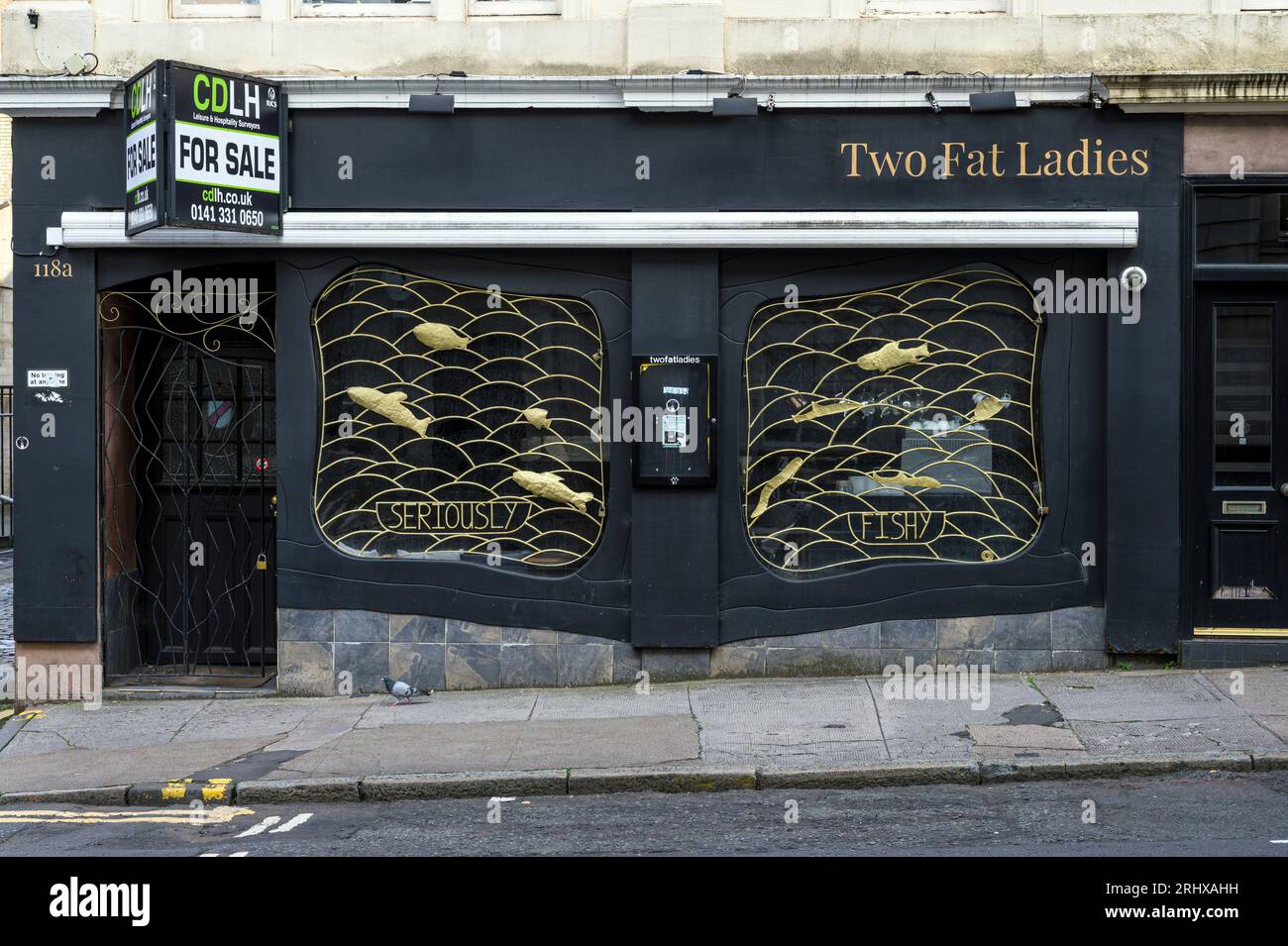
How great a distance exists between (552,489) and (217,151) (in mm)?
3610

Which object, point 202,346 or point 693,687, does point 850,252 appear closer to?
point 693,687

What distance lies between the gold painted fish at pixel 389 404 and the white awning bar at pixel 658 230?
1.17m

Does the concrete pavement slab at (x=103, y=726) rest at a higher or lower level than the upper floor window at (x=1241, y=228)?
lower

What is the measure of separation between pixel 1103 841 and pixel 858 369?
15.7 feet

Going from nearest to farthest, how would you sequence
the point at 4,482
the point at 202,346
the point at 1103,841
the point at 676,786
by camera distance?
the point at 1103,841 < the point at 676,786 < the point at 202,346 < the point at 4,482

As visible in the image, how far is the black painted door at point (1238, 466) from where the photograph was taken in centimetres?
1004

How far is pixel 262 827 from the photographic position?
7.11m

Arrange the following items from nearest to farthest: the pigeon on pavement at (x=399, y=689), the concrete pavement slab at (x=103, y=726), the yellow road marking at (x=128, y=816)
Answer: the yellow road marking at (x=128, y=816), the concrete pavement slab at (x=103, y=726), the pigeon on pavement at (x=399, y=689)

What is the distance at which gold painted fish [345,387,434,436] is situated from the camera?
1039 centimetres

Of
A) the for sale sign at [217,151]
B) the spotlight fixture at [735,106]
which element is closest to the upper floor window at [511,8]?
the spotlight fixture at [735,106]

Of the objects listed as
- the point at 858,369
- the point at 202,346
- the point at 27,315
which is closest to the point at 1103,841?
the point at 858,369

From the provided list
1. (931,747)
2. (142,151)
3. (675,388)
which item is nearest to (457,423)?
(675,388)

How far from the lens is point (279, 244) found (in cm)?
1016

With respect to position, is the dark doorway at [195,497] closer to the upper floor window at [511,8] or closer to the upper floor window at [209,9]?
the upper floor window at [209,9]
